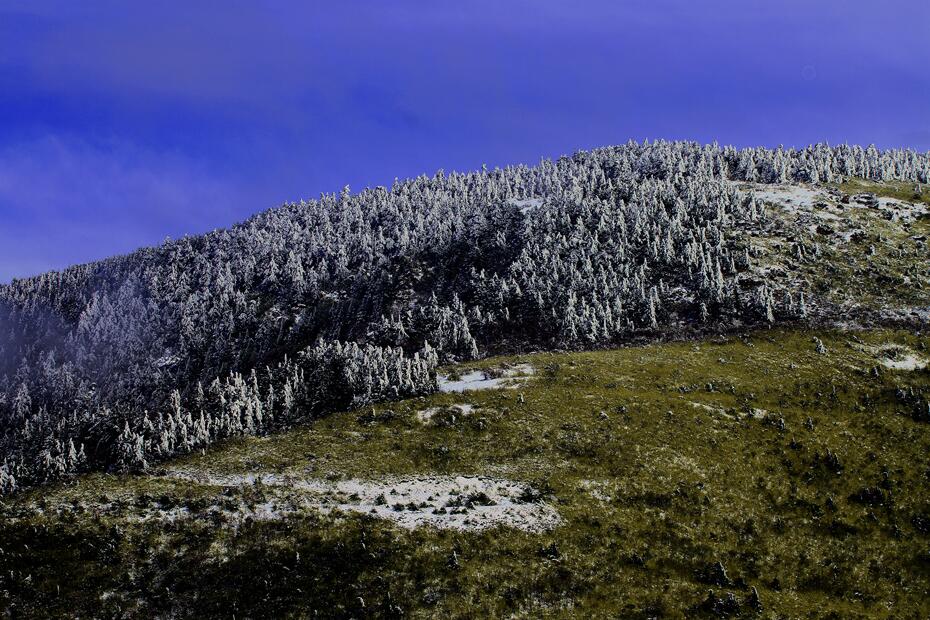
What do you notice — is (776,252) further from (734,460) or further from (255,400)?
(255,400)

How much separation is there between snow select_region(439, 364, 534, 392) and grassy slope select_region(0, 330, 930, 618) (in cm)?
1450

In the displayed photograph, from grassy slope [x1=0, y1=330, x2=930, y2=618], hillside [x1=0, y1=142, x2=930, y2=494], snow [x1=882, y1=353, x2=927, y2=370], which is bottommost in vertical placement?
Result: grassy slope [x1=0, y1=330, x2=930, y2=618]

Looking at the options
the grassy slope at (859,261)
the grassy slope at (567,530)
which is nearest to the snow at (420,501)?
the grassy slope at (567,530)

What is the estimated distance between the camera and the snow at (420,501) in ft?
160

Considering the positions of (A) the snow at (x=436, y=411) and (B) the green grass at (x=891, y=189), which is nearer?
(A) the snow at (x=436, y=411)

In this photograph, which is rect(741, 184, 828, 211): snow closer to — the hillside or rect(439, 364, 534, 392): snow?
the hillside

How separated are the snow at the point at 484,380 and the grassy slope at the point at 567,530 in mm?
14496

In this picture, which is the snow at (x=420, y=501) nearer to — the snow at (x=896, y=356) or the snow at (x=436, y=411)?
the snow at (x=436, y=411)

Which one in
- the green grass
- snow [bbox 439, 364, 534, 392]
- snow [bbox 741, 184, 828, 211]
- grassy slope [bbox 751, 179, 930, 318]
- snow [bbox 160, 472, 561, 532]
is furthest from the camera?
the green grass

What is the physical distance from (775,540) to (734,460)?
15.0m

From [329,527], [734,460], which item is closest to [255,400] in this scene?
[329,527]

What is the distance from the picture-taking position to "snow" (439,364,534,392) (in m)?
91.9

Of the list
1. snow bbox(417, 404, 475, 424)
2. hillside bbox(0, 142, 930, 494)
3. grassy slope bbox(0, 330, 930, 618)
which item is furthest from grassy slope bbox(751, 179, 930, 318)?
snow bbox(417, 404, 475, 424)

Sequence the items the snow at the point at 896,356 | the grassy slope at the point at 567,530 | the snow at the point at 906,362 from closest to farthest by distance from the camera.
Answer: the grassy slope at the point at 567,530, the snow at the point at 906,362, the snow at the point at 896,356
